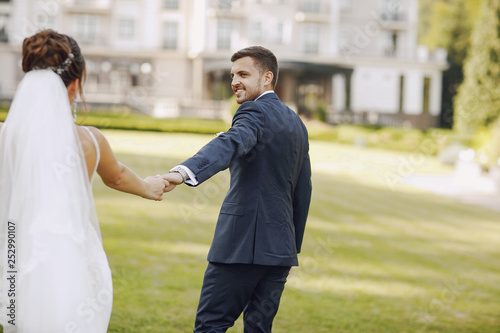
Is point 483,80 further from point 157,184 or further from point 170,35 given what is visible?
point 157,184

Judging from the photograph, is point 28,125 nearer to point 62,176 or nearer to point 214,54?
point 62,176

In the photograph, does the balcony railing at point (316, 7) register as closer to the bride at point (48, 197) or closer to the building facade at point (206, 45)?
the building facade at point (206, 45)

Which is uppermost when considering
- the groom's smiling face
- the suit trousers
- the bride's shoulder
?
the groom's smiling face

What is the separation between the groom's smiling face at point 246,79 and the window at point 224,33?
37596 mm

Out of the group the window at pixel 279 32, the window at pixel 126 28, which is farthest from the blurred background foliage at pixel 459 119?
the window at pixel 126 28

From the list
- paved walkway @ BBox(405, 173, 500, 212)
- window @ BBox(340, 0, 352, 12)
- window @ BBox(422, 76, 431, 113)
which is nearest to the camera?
paved walkway @ BBox(405, 173, 500, 212)

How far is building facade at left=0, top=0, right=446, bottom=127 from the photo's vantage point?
39.3 meters

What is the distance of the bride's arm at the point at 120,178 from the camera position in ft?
9.98

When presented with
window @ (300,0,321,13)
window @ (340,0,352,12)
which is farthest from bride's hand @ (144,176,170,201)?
window @ (340,0,352,12)

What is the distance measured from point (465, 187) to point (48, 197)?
55.9ft

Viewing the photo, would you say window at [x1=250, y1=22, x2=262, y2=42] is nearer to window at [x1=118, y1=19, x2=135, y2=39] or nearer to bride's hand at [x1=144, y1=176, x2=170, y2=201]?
window at [x1=118, y1=19, x2=135, y2=39]

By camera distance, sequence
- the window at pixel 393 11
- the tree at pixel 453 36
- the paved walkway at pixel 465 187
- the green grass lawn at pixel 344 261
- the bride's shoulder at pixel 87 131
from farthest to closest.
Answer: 1. the tree at pixel 453 36
2. the window at pixel 393 11
3. the paved walkway at pixel 465 187
4. the green grass lawn at pixel 344 261
5. the bride's shoulder at pixel 87 131

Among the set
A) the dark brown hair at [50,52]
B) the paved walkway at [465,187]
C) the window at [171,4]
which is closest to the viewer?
the dark brown hair at [50,52]

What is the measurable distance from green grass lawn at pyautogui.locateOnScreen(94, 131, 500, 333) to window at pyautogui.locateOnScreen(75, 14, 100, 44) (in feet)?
85.0
